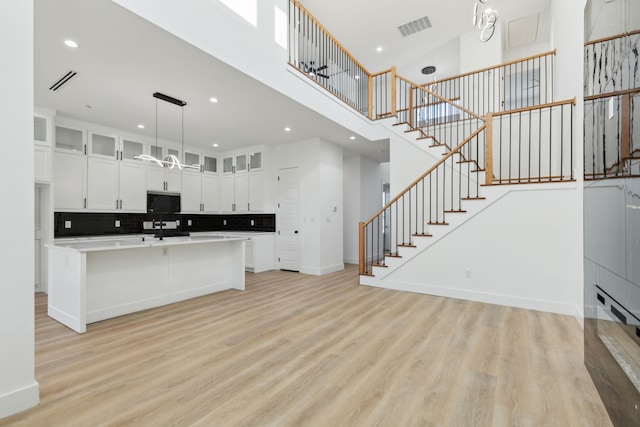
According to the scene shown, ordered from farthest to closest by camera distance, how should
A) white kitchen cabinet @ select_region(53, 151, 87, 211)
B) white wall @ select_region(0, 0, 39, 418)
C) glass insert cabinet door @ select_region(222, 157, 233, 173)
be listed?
glass insert cabinet door @ select_region(222, 157, 233, 173) < white kitchen cabinet @ select_region(53, 151, 87, 211) < white wall @ select_region(0, 0, 39, 418)

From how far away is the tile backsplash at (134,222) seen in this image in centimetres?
553

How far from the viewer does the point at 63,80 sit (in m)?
3.84

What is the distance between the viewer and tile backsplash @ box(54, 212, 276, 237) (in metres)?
5.53

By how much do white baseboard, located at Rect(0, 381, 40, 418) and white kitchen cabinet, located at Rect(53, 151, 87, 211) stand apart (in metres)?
4.34

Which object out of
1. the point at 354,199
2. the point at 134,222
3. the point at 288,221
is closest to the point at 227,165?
the point at 288,221

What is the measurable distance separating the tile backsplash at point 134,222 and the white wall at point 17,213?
4457mm

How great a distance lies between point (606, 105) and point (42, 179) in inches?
268

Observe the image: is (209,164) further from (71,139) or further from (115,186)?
(71,139)

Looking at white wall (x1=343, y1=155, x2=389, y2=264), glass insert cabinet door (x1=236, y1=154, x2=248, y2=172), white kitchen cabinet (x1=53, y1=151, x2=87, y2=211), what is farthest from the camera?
white wall (x1=343, y1=155, x2=389, y2=264)

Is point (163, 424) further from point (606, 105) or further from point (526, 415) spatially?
point (606, 105)

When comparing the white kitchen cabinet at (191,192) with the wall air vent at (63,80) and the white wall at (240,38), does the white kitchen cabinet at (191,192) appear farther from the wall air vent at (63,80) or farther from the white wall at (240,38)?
the white wall at (240,38)

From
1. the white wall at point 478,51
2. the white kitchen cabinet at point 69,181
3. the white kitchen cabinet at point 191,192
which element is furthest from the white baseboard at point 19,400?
the white wall at point 478,51

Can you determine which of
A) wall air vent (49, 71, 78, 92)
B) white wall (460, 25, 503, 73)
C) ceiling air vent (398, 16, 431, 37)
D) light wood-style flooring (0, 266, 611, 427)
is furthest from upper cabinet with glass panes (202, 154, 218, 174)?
white wall (460, 25, 503, 73)

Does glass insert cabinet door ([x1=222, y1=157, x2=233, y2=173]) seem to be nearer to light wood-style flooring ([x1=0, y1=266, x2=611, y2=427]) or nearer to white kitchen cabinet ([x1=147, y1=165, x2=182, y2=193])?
white kitchen cabinet ([x1=147, y1=165, x2=182, y2=193])
